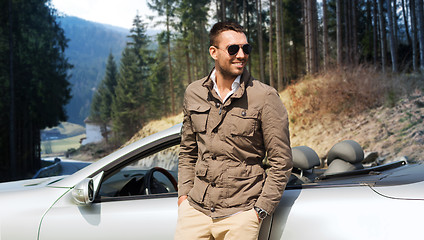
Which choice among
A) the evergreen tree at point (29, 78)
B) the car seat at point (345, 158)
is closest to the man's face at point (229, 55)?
the car seat at point (345, 158)

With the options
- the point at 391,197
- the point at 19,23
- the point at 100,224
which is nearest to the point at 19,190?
the point at 100,224

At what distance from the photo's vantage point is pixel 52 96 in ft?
92.2

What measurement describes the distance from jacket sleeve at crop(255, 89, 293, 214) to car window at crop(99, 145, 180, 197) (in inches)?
37.6

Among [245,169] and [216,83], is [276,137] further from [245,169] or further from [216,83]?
[216,83]

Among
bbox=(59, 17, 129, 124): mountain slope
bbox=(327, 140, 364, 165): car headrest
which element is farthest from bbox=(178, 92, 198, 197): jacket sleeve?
bbox=(59, 17, 129, 124): mountain slope

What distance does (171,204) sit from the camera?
2441mm

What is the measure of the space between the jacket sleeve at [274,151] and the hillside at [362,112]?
8187 millimetres

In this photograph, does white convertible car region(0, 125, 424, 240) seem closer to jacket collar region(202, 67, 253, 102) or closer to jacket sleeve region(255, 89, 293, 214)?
jacket sleeve region(255, 89, 293, 214)

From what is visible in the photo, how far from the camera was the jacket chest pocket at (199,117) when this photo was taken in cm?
212

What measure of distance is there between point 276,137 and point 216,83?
1.50ft

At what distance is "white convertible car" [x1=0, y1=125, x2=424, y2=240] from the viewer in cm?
203

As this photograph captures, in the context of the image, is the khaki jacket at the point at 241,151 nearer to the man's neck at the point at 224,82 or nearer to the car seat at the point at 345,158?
the man's neck at the point at 224,82

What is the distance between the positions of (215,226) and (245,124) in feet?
1.77

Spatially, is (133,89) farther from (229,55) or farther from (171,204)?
(229,55)
